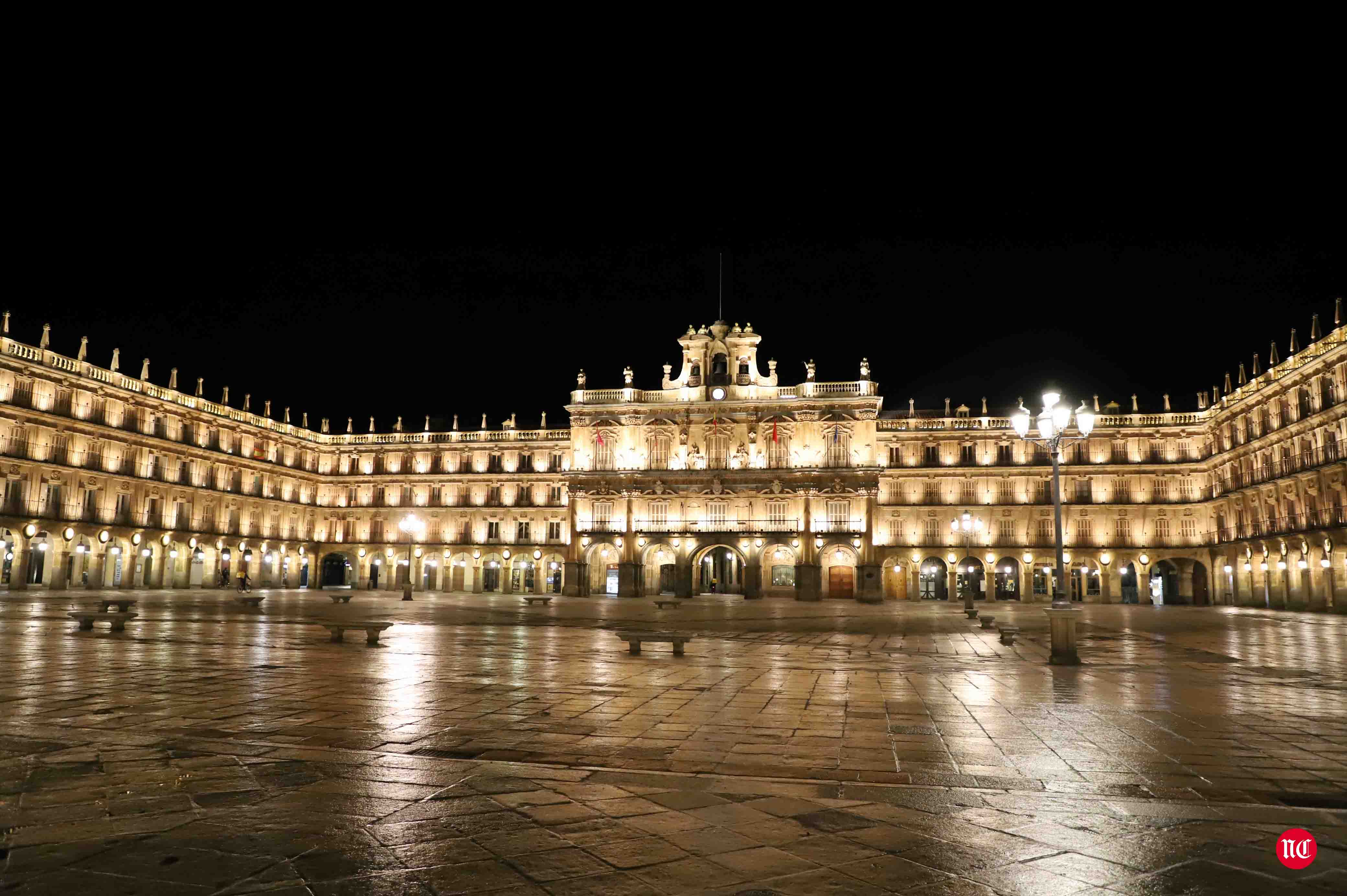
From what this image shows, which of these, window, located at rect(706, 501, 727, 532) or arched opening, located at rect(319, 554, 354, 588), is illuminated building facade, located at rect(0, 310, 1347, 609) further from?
arched opening, located at rect(319, 554, 354, 588)

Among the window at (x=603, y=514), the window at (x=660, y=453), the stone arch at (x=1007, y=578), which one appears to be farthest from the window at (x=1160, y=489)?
the window at (x=603, y=514)

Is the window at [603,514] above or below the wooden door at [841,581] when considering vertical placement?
above

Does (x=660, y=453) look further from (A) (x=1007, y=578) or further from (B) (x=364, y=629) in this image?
(B) (x=364, y=629)

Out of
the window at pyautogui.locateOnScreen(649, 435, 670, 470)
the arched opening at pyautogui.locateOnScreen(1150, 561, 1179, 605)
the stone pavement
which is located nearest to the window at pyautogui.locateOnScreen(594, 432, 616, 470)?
the window at pyautogui.locateOnScreen(649, 435, 670, 470)

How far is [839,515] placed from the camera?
2327 inches

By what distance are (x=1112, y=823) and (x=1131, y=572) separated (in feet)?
204

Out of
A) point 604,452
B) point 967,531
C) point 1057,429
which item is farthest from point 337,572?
point 1057,429

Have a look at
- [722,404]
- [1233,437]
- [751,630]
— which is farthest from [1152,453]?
[751,630]

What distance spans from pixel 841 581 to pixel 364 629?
1776 inches

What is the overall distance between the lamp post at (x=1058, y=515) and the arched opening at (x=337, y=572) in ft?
212

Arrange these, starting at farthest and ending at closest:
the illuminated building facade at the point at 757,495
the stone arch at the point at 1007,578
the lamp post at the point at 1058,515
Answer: the stone arch at the point at 1007,578 → the illuminated building facade at the point at 757,495 → the lamp post at the point at 1058,515

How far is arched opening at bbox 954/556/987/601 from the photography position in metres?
61.9

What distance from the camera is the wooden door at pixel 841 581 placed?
6009 centimetres

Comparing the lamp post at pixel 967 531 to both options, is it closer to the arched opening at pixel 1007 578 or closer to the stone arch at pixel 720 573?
the arched opening at pixel 1007 578
